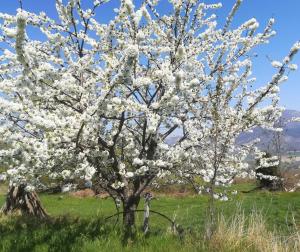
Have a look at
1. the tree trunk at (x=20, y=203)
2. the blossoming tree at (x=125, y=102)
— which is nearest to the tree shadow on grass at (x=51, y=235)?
the blossoming tree at (x=125, y=102)

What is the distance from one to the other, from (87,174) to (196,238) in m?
3.01

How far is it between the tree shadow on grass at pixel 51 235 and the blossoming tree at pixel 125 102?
82 centimetres

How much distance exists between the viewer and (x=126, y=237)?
9641 mm

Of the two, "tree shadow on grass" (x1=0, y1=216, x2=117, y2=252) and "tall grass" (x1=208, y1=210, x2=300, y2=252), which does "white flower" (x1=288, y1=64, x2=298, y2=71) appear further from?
"tree shadow on grass" (x1=0, y1=216, x2=117, y2=252)

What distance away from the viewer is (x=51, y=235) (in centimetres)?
980

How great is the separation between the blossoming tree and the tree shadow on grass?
32.3 inches

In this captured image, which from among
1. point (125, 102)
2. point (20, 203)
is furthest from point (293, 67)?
point (20, 203)

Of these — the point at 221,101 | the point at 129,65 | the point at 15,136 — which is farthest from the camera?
the point at 221,101

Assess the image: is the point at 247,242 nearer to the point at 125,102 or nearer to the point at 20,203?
the point at 125,102

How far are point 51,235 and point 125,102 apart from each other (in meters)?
3.54

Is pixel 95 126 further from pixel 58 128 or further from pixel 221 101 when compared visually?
pixel 221 101

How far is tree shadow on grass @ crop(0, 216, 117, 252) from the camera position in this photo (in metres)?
9.11

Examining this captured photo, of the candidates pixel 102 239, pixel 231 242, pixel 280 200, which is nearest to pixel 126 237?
pixel 102 239

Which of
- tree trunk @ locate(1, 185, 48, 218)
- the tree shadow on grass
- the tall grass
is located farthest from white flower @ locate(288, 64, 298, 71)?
tree trunk @ locate(1, 185, 48, 218)
